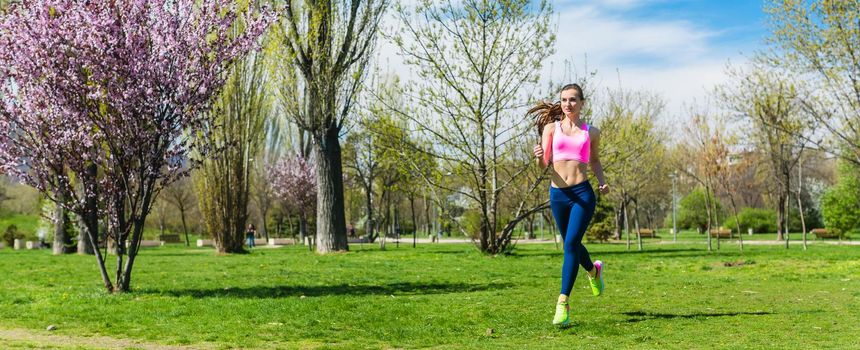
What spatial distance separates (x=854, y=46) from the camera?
17.9 m

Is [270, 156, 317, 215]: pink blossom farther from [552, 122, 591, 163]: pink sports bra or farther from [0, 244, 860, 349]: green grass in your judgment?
[552, 122, 591, 163]: pink sports bra

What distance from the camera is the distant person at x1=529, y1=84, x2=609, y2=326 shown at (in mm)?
7301

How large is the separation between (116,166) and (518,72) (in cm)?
1214

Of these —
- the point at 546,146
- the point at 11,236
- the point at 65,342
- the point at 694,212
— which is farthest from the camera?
the point at 694,212

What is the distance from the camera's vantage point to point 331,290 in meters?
12.2

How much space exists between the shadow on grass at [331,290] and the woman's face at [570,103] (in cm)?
483

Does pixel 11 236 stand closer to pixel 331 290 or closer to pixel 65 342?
pixel 331 290

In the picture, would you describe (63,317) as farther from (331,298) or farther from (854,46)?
(854,46)

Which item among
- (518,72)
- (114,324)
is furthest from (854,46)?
(114,324)

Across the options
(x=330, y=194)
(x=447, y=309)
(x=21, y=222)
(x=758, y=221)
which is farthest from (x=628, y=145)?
(x=21, y=222)

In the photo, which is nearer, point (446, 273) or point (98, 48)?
point (98, 48)

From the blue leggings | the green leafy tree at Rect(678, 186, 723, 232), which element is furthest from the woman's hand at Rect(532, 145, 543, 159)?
the green leafy tree at Rect(678, 186, 723, 232)

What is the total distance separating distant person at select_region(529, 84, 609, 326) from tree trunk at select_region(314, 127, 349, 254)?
713 inches

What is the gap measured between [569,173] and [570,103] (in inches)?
26.9
